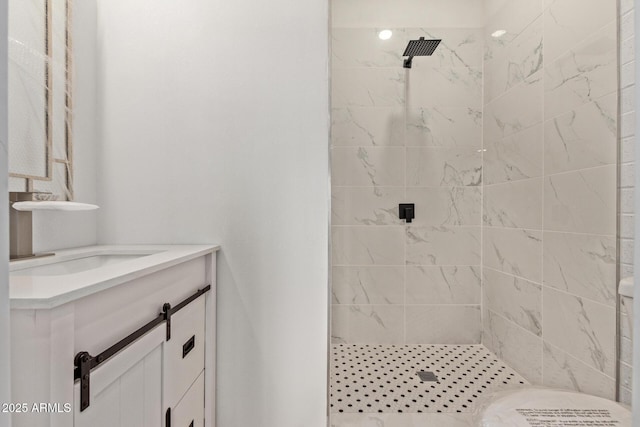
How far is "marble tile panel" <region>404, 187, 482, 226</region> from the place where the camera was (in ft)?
7.21

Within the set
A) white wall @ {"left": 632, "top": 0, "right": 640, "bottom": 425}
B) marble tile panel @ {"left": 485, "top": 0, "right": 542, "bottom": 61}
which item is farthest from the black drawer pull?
marble tile panel @ {"left": 485, "top": 0, "right": 542, "bottom": 61}

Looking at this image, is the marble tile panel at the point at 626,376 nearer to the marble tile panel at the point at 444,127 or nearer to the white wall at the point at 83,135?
the marble tile panel at the point at 444,127

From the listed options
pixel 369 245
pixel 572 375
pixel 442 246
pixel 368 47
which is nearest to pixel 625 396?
pixel 572 375

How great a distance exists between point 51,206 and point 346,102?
5.62ft

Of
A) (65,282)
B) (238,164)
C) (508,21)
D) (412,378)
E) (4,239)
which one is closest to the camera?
(4,239)

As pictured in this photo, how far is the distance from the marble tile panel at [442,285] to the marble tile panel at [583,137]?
0.86 meters

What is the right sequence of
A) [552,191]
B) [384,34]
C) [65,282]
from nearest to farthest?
[65,282]
[552,191]
[384,34]

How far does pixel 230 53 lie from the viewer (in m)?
1.33

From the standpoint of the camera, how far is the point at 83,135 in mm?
1268

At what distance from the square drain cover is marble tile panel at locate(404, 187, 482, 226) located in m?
0.88

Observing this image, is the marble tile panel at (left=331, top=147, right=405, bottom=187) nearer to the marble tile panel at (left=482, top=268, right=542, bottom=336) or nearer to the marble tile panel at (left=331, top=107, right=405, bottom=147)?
the marble tile panel at (left=331, top=107, right=405, bottom=147)

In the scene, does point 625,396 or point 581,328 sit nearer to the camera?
point 625,396

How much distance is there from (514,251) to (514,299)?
262mm

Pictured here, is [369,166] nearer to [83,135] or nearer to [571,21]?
[571,21]
